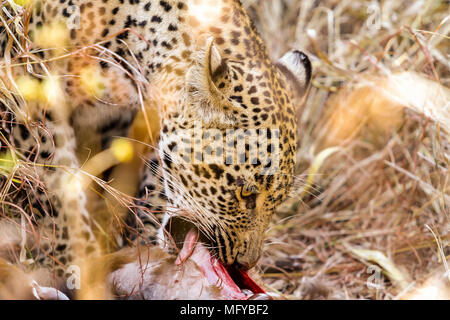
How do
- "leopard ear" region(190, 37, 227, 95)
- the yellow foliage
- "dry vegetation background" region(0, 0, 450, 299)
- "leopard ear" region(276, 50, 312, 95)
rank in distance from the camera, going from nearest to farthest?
"leopard ear" region(190, 37, 227, 95) → "leopard ear" region(276, 50, 312, 95) → the yellow foliage → "dry vegetation background" region(0, 0, 450, 299)

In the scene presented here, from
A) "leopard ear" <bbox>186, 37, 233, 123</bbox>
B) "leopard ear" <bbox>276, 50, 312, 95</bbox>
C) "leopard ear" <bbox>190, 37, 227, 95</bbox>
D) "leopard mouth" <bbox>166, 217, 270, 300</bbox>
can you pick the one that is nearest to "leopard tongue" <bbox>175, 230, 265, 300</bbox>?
"leopard mouth" <bbox>166, 217, 270, 300</bbox>

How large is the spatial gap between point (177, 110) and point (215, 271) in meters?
0.78

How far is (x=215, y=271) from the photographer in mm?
2744

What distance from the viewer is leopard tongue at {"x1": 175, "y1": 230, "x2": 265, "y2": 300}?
8.54 ft

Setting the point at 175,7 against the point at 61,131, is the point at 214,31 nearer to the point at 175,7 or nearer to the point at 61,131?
the point at 175,7

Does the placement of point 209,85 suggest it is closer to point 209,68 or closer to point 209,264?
point 209,68

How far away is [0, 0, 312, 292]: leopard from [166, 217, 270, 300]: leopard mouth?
0.03 m

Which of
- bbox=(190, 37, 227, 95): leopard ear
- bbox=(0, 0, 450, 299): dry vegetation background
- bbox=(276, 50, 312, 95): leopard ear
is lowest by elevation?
bbox=(0, 0, 450, 299): dry vegetation background

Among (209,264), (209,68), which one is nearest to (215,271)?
(209,264)

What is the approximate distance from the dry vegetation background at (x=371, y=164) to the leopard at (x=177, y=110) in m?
0.58

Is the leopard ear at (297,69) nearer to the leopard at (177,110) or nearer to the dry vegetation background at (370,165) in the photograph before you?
the leopard at (177,110)

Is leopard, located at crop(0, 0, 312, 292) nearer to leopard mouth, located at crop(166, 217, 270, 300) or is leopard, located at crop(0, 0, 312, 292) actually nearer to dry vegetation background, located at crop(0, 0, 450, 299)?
leopard mouth, located at crop(166, 217, 270, 300)
